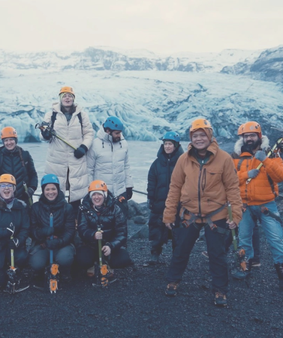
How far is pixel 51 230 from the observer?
3635mm

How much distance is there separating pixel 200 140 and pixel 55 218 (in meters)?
1.67

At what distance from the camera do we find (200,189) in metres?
3.17

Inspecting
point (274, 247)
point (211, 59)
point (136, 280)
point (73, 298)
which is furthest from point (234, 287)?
point (211, 59)

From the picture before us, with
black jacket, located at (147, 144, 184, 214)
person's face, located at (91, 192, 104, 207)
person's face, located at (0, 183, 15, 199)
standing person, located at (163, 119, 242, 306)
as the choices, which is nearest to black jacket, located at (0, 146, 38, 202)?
person's face, located at (0, 183, 15, 199)

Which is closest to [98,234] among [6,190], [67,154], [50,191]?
[50,191]

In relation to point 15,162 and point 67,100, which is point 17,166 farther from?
point 67,100

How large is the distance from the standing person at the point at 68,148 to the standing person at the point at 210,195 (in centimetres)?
157

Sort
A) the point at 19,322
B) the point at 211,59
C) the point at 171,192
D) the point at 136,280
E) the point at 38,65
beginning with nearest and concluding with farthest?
the point at 19,322 → the point at 171,192 → the point at 136,280 → the point at 211,59 → the point at 38,65

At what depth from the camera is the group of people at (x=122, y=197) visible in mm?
3189

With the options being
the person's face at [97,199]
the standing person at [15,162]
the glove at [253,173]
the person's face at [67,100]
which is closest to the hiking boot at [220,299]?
the glove at [253,173]

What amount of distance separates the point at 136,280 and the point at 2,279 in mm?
1359

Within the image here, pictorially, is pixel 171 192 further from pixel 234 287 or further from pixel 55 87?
pixel 55 87

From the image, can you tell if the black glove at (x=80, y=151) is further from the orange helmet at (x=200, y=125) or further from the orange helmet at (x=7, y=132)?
the orange helmet at (x=200, y=125)

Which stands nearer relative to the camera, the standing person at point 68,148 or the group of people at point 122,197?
the group of people at point 122,197
